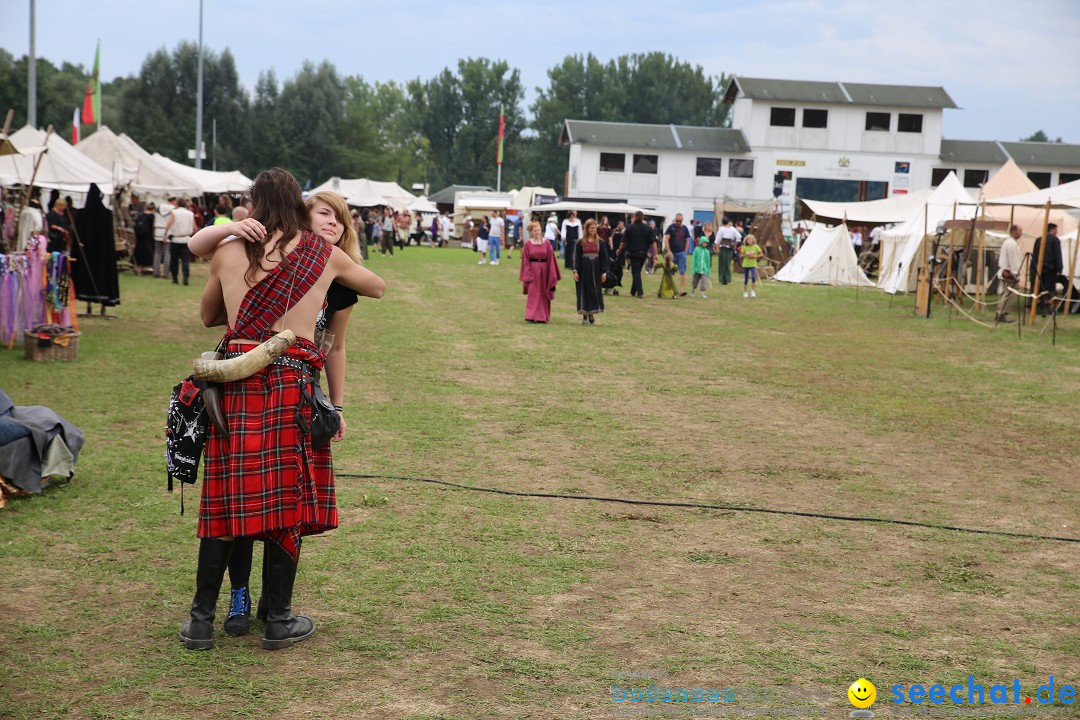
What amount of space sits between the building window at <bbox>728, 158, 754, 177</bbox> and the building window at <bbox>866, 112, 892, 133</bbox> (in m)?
6.47

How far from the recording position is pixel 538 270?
1709 cm

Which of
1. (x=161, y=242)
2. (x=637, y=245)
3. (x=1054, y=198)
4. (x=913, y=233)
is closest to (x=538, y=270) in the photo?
(x=637, y=245)

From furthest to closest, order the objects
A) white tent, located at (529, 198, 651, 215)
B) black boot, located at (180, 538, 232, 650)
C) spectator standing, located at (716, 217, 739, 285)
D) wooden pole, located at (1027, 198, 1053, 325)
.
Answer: white tent, located at (529, 198, 651, 215), spectator standing, located at (716, 217, 739, 285), wooden pole, located at (1027, 198, 1053, 325), black boot, located at (180, 538, 232, 650)

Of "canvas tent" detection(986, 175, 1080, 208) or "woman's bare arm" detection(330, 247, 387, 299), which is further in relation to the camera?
"canvas tent" detection(986, 175, 1080, 208)

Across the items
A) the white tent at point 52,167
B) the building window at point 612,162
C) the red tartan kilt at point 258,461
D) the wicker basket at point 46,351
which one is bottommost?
the wicker basket at point 46,351

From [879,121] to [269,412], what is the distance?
59599mm

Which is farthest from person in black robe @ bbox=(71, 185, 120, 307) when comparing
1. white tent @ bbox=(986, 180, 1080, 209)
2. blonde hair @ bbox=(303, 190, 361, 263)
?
white tent @ bbox=(986, 180, 1080, 209)

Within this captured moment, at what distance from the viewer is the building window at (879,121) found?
193 ft

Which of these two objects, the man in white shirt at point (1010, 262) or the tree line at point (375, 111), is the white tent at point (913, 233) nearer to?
the man in white shirt at point (1010, 262)

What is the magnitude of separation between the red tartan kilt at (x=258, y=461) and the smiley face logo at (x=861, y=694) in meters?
1.98

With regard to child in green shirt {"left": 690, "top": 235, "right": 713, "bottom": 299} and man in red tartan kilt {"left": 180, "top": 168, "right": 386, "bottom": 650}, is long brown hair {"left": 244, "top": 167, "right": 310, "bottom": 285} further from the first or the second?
child in green shirt {"left": 690, "top": 235, "right": 713, "bottom": 299}

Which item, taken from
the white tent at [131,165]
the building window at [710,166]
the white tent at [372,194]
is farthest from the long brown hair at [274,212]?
the building window at [710,166]

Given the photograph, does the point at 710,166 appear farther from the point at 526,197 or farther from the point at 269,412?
the point at 269,412

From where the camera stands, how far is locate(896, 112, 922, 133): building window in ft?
193
